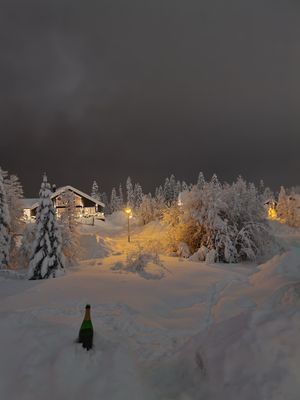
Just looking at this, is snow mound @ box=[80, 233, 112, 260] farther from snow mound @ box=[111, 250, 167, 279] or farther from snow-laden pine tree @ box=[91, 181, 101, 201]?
snow-laden pine tree @ box=[91, 181, 101, 201]

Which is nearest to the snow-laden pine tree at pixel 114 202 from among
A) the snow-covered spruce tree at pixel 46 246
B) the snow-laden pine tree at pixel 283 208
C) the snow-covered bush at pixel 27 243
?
the snow-laden pine tree at pixel 283 208

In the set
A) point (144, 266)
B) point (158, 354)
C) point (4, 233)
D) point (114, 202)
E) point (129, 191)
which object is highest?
point (129, 191)

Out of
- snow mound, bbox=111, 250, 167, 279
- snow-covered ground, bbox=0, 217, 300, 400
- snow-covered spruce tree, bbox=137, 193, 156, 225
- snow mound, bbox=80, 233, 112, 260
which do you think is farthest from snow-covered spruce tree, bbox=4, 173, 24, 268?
snow-covered spruce tree, bbox=137, 193, 156, 225

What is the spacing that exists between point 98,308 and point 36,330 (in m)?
3.94

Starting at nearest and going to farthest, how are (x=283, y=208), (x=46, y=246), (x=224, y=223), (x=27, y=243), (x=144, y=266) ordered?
(x=144, y=266)
(x=46, y=246)
(x=224, y=223)
(x=27, y=243)
(x=283, y=208)

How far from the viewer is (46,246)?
70.1 ft

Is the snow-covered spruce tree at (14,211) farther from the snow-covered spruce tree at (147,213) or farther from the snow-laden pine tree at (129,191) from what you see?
the snow-laden pine tree at (129,191)

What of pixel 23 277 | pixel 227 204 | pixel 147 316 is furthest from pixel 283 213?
pixel 147 316

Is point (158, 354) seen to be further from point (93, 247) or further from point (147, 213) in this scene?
point (147, 213)

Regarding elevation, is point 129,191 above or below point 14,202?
above

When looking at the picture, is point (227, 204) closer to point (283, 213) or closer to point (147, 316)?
point (147, 316)

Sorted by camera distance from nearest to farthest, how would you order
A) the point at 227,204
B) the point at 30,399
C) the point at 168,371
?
the point at 30,399 → the point at 168,371 → the point at 227,204

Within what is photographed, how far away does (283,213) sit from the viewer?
225ft

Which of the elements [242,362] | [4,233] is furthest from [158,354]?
[4,233]
